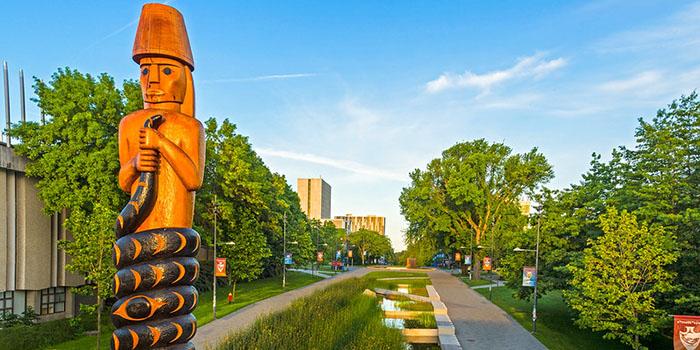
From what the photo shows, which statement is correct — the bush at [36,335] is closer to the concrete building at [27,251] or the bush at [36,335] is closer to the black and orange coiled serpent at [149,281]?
the concrete building at [27,251]

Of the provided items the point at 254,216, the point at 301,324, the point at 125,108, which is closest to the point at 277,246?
the point at 254,216

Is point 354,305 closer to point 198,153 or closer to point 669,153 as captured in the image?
point 669,153

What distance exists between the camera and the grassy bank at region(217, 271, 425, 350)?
10499 millimetres

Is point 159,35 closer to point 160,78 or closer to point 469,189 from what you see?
point 160,78

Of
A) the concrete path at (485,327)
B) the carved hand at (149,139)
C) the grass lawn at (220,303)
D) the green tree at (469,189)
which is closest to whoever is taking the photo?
the carved hand at (149,139)

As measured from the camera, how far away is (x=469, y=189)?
4147 cm

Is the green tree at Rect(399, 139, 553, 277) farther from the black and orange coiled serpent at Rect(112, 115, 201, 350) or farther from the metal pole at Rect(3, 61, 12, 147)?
the black and orange coiled serpent at Rect(112, 115, 201, 350)

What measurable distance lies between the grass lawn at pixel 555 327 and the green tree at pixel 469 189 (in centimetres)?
1249

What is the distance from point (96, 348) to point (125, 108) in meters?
10.4

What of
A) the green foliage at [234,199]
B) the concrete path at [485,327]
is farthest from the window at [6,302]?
the concrete path at [485,327]

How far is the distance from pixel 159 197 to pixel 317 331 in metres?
8.57

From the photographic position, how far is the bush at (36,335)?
13820mm

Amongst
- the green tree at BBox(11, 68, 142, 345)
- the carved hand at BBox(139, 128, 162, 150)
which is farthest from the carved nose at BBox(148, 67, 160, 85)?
the green tree at BBox(11, 68, 142, 345)

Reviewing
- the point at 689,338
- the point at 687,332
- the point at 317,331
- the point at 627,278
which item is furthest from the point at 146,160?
the point at 627,278
